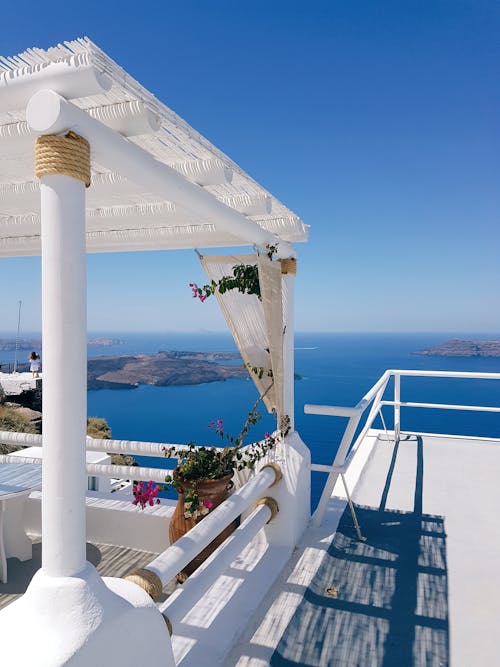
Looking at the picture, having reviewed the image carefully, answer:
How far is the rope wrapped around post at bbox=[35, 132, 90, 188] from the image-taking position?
4.13 ft

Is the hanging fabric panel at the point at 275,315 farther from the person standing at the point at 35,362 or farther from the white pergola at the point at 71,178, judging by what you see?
the person standing at the point at 35,362

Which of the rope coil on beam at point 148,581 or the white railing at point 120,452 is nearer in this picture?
the rope coil on beam at point 148,581

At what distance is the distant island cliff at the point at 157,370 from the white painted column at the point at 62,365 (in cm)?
1063

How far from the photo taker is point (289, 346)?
10.6ft

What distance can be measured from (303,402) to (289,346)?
47 cm

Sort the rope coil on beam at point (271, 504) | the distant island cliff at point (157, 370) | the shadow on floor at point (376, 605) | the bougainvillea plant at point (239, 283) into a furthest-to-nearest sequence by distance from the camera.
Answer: the distant island cliff at point (157, 370) < the bougainvillea plant at point (239, 283) < the rope coil on beam at point (271, 504) < the shadow on floor at point (376, 605)

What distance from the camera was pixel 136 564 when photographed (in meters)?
2.97

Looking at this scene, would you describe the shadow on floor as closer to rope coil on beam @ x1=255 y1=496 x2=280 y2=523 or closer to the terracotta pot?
rope coil on beam @ x1=255 y1=496 x2=280 y2=523

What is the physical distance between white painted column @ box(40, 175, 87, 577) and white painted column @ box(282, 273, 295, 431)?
198 centimetres

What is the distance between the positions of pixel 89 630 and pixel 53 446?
488 millimetres

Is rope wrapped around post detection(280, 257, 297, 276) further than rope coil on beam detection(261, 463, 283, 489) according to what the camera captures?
Yes

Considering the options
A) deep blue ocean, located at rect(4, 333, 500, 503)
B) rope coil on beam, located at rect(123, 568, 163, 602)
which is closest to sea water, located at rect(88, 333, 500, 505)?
deep blue ocean, located at rect(4, 333, 500, 503)

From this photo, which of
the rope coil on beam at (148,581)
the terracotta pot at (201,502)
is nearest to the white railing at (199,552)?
the rope coil on beam at (148,581)

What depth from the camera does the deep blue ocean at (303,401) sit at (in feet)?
11.0
